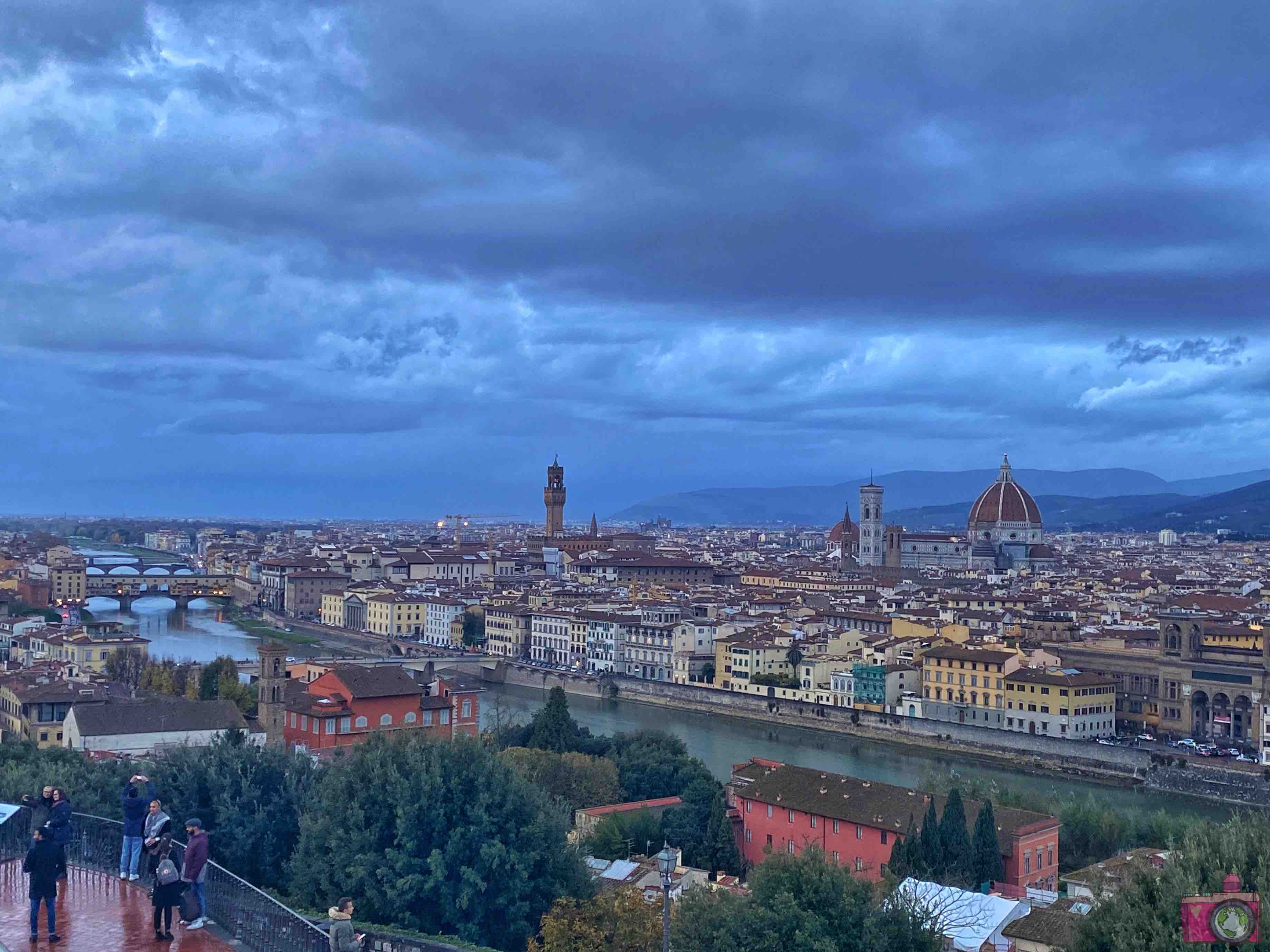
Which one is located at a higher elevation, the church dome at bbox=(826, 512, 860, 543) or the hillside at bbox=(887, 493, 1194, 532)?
the hillside at bbox=(887, 493, 1194, 532)

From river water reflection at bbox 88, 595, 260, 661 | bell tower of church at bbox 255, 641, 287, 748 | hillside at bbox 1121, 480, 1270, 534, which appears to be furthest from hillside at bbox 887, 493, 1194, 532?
bell tower of church at bbox 255, 641, 287, 748

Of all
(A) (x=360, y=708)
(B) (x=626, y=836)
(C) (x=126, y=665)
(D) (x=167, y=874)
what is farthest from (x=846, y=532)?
(D) (x=167, y=874)

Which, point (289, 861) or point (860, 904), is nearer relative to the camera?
point (860, 904)

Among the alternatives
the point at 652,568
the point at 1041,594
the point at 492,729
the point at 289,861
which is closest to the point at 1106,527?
the point at 652,568


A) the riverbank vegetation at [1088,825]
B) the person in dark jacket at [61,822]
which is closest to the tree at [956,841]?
the riverbank vegetation at [1088,825]

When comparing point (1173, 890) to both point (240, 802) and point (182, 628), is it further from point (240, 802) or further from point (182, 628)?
point (182, 628)

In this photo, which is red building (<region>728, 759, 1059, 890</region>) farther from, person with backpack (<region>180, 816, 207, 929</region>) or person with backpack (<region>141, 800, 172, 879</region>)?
person with backpack (<region>180, 816, 207, 929</region>)

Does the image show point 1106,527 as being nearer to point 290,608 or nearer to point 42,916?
point 290,608

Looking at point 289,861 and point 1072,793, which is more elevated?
point 289,861
